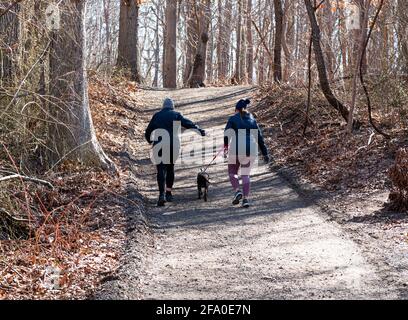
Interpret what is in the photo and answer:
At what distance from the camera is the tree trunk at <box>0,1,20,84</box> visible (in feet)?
33.0

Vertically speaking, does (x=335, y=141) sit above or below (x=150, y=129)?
below

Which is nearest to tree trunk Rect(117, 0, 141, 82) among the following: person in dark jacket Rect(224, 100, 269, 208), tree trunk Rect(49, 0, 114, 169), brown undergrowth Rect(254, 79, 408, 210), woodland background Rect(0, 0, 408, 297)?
woodland background Rect(0, 0, 408, 297)

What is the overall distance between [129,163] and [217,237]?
17.0ft

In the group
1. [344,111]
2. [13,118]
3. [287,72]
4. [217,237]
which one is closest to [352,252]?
[217,237]

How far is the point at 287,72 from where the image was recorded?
24.1 meters

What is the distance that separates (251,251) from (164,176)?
3.29 metres

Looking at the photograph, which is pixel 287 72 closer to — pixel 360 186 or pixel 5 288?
pixel 360 186

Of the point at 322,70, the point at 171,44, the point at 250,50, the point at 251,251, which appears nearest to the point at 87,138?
the point at 251,251

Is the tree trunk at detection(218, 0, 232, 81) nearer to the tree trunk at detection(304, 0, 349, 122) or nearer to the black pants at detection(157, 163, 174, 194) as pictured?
the tree trunk at detection(304, 0, 349, 122)

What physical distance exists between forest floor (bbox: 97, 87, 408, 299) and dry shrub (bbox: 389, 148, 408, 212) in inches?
13.1

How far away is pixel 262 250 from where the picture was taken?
848 cm

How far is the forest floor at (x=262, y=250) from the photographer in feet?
22.5

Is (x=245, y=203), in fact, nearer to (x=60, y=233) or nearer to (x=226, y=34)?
(x=60, y=233)

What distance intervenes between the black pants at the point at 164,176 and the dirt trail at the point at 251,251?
0.39m
